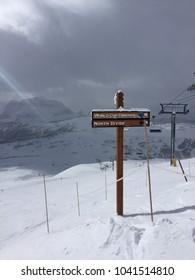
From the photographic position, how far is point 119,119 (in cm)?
962

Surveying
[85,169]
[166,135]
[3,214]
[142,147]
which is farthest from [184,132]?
[3,214]

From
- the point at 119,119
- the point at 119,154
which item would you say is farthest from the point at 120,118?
the point at 119,154

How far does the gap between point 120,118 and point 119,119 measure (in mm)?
53

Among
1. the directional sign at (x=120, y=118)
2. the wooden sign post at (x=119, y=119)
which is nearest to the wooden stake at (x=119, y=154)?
the wooden sign post at (x=119, y=119)

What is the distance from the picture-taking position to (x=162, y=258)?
636 cm

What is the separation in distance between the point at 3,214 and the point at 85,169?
2505cm

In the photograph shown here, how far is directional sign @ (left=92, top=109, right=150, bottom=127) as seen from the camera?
953 centimetres

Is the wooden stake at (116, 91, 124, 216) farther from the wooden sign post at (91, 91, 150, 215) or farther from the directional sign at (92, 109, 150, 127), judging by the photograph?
the directional sign at (92, 109, 150, 127)

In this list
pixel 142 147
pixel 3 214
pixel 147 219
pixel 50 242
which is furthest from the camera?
pixel 142 147

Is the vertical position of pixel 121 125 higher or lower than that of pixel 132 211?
higher

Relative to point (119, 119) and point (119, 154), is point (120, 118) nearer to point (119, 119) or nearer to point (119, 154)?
point (119, 119)

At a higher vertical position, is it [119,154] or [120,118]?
[120,118]

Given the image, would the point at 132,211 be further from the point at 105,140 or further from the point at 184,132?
the point at 184,132

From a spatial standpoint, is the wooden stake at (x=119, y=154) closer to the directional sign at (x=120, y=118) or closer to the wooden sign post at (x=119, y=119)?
the wooden sign post at (x=119, y=119)
